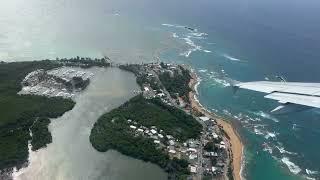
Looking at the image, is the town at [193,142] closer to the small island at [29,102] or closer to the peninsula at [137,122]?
the peninsula at [137,122]

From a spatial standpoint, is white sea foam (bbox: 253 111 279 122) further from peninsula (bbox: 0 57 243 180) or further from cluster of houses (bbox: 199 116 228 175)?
cluster of houses (bbox: 199 116 228 175)

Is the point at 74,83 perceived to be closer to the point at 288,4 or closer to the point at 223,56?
the point at 223,56

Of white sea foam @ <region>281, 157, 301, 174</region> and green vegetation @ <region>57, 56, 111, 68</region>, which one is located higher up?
white sea foam @ <region>281, 157, 301, 174</region>

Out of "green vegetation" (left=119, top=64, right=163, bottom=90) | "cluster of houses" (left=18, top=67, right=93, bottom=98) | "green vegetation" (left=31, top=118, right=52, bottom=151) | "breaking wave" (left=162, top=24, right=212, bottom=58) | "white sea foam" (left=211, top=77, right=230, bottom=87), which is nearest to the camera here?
"green vegetation" (left=31, top=118, right=52, bottom=151)

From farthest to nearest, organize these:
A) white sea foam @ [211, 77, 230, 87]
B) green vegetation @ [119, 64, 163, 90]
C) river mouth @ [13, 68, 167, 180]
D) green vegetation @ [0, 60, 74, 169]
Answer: white sea foam @ [211, 77, 230, 87]
green vegetation @ [119, 64, 163, 90]
green vegetation @ [0, 60, 74, 169]
river mouth @ [13, 68, 167, 180]

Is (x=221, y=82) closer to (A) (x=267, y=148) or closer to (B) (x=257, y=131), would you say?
(B) (x=257, y=131)

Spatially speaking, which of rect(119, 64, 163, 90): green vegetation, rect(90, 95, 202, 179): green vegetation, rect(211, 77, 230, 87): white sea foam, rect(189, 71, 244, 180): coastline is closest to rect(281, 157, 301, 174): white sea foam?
rect(189, 71, 244, 180): coastline

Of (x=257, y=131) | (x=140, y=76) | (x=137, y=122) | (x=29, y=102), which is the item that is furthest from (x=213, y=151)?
(x=29, y=102)

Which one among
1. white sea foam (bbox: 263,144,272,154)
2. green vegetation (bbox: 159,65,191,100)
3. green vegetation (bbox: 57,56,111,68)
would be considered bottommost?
green vegetation (bbox: 57,56,111,68)
